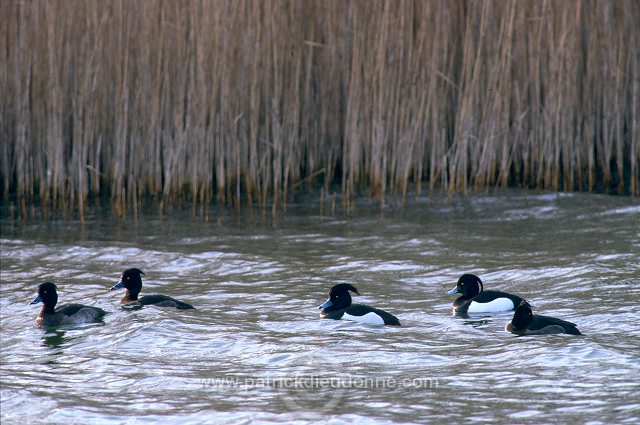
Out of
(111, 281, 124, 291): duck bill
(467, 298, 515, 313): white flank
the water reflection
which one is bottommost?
the water reflection

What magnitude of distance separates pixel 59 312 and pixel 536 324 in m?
3.73

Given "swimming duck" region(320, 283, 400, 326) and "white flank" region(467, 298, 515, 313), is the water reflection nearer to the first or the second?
"swimming duck" region(320, 283, 400, 326)

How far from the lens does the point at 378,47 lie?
1193 centimetres

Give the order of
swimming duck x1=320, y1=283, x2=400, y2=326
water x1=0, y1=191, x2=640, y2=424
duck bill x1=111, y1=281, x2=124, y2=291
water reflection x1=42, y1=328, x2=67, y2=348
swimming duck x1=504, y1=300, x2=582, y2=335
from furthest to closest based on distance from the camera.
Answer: duck bill x1=111, y1=281, x2=124, y2=291, swimming duck x1=320, y1=283, x2=400, y2=326, water reflection x1=42, y1=328, x2=67, y2=348, swimming duck x1=504, y1=300, x2=582, y2=335, water x1=0, y1=191, x2=640, y2=424

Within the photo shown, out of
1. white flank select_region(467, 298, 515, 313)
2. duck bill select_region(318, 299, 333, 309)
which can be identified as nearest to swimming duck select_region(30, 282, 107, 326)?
duck bill select_region(318, 299, 333, 309)

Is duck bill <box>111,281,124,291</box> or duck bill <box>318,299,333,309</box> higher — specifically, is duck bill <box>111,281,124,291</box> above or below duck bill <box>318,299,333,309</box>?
above

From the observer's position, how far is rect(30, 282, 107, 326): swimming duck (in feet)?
26.1

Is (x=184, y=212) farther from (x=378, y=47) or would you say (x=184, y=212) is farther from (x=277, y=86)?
(x=378, y=47)

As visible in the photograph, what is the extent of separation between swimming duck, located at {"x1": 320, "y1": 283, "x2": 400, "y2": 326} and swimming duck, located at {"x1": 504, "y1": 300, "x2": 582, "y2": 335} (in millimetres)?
947

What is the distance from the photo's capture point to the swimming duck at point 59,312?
7942 millimetres

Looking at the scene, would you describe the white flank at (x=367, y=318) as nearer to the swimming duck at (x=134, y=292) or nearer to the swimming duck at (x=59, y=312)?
the swimming duck at (x=134, y=292)

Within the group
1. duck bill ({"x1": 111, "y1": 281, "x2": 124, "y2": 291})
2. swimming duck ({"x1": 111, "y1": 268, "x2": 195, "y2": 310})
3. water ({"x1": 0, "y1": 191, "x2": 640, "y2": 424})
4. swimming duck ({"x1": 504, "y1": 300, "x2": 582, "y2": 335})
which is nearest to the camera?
Result: water ({"x1": 0, "y1": 191, "x2": 640, "y2": 424})

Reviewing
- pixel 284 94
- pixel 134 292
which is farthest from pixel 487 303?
pixel 284 94

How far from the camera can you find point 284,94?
12.5 m
